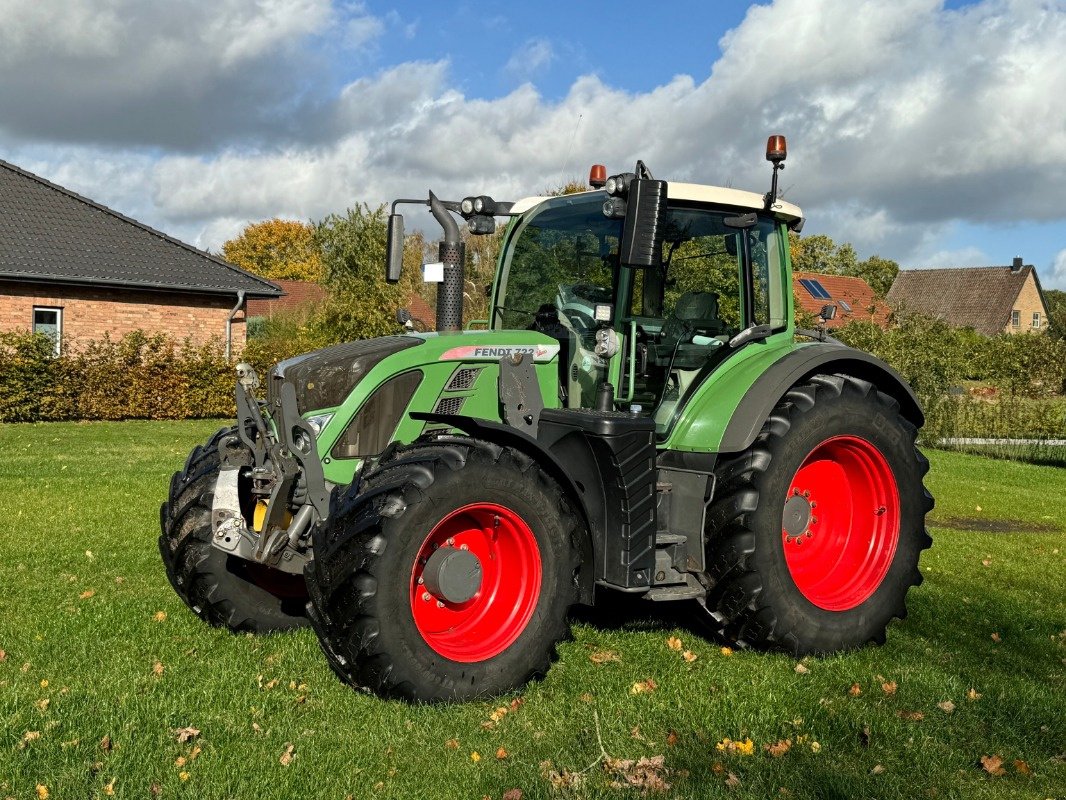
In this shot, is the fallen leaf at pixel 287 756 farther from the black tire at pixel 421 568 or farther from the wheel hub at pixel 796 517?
the wheel hub at pixel 796 517

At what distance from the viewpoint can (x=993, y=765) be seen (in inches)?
157

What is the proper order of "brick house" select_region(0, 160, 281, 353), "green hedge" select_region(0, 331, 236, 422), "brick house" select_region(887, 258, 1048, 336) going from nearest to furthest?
"green hedge" select_region(0, 331, 236, 422) → "brick house" select_region(0, 160, 281, 353) → "brick house" select_region(887, 258, 1048, 336)

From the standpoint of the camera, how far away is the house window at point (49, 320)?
21.5m

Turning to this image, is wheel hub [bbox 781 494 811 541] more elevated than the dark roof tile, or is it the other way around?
the dark roof tile

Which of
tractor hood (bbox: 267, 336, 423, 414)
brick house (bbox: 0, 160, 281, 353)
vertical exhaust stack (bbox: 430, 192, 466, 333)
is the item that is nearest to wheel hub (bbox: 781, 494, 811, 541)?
vertical exhaust stack (bbox: 430, 192, 466, 333)

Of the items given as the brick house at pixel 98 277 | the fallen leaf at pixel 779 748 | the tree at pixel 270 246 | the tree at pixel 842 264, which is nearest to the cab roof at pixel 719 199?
the fallen leaf at pixel 779 748

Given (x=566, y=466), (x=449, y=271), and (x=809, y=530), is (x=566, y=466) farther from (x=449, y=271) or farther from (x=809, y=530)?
(x=809, y=530)

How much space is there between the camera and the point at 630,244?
4520 mm

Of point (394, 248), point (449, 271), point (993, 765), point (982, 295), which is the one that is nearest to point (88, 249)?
point (394, 248)

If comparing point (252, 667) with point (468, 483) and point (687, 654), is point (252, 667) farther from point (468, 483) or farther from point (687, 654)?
point (687, 654)

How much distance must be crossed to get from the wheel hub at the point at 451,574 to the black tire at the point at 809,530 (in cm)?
126

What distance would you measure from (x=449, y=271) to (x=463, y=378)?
597mm

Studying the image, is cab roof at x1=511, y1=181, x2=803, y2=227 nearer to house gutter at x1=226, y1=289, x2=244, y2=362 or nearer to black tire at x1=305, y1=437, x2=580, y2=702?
black tire at x1=305, y1=437, x2=580, y2=702

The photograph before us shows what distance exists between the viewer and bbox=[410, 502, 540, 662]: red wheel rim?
4453 mm
